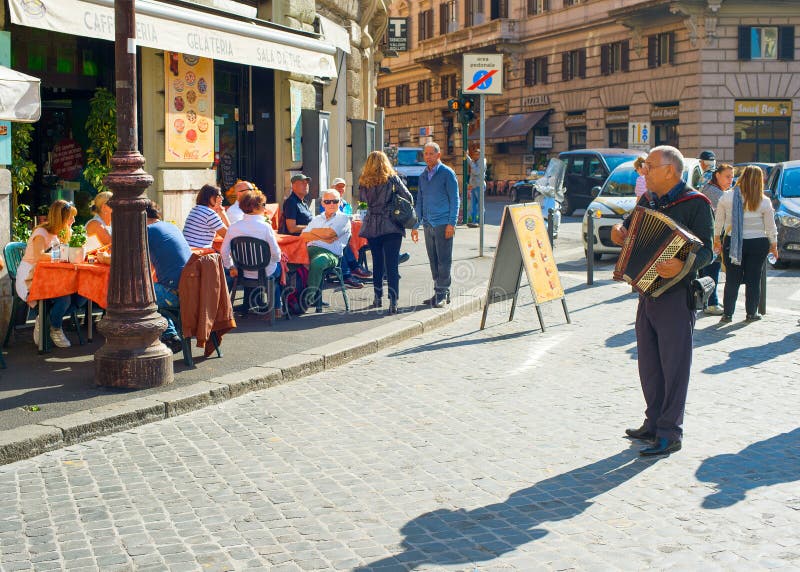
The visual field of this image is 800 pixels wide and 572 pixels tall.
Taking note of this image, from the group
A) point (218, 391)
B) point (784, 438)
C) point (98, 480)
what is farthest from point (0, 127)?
point (784, 438)

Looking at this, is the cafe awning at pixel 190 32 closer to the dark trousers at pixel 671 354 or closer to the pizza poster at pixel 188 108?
the pizza poster at pixel 188 108

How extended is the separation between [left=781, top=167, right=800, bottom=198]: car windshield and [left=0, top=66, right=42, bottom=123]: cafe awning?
497 inches

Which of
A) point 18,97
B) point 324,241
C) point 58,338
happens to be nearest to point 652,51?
point 324,241

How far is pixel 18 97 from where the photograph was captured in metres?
8.27

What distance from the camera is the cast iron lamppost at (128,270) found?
300 inches

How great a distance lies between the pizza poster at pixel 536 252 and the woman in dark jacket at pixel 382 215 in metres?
1.37

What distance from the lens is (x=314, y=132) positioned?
18.0 metres

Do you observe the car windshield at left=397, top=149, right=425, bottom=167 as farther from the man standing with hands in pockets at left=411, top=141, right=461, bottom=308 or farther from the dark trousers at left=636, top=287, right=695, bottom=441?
the dark trousers at left=636, top=287, right=695, bottom=441

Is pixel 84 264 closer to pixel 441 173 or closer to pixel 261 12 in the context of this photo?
pixel 441 173

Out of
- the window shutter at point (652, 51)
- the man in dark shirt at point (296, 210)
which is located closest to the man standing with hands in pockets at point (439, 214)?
the man in dark shirt at point (296, 210)

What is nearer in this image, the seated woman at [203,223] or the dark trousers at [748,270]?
the seated woman at [203,223]

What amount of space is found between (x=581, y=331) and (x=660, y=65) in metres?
30.4

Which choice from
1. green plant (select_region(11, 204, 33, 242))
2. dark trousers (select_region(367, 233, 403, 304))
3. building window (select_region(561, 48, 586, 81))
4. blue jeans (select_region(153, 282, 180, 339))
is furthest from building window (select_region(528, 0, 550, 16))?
blue jeans (select_region(153, 282, 180, 339))

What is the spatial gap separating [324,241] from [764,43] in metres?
29.6
